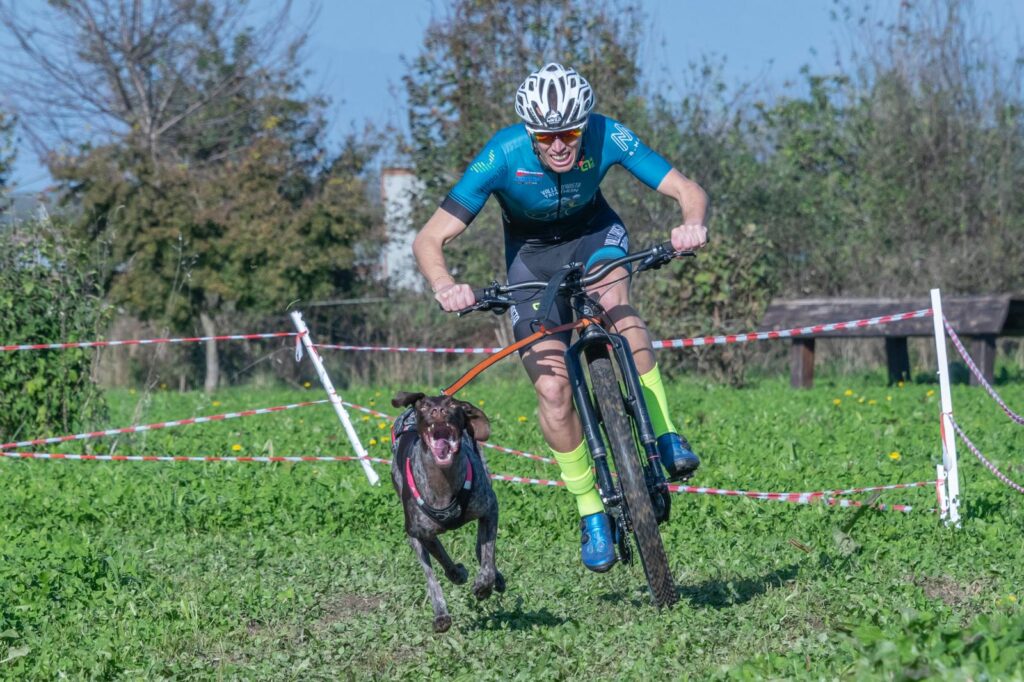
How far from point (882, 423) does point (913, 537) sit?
5.08 m

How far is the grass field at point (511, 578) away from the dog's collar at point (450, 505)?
0.51 metres

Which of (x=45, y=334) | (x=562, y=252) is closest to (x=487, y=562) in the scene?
(x=562, y=252)

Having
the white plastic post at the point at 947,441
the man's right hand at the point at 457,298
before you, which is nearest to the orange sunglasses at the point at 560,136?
the man's right hand at the point at 457,298

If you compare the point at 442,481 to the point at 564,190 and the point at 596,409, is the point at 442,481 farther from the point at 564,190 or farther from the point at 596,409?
the point at 564,190

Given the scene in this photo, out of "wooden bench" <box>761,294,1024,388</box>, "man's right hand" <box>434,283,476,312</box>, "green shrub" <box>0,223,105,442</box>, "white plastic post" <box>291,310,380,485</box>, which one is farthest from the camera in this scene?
"wooden bench" <box>761,294,1024,388</box>

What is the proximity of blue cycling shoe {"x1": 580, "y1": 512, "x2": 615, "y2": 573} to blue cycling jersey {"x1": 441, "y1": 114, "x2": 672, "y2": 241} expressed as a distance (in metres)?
1.36

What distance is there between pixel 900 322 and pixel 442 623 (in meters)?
10.5

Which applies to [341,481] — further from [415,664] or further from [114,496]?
[415,664]

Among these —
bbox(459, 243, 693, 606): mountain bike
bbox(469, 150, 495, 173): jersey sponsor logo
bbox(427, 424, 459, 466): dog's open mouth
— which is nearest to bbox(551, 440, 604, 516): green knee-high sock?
bbox(459, 243, 693, 606): mountain bike

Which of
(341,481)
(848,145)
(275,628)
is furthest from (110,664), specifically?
(848,145)

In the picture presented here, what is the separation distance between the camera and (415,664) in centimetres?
574

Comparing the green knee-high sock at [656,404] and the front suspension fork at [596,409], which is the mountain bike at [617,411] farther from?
the green knee-high sock at [656,404]

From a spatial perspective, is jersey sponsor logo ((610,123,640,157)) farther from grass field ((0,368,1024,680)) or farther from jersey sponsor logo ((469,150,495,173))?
grass field ((0,368,1024,680))

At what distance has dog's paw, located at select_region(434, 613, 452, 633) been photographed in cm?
605
